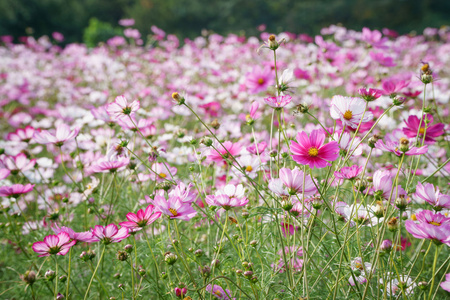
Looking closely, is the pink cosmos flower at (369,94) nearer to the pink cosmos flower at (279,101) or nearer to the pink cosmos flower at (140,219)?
the pink cosmos flower at (279,101)

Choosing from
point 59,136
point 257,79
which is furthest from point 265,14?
point 59,136

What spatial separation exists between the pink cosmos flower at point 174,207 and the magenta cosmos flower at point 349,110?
0.35m

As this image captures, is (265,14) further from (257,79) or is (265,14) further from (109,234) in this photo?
(109,234)

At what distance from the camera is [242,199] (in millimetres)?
671

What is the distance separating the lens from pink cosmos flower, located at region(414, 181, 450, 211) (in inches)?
25.2

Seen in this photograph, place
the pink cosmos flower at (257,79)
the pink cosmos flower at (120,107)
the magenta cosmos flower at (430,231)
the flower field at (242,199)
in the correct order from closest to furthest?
the magenta cosmos flower at (430,231)
the flower field at (242,199)
the pink cosmos flower at (120,107)
the pink cosmos flower at (257,79)

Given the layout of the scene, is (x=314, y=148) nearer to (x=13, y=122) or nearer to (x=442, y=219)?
(x=442, y=219)

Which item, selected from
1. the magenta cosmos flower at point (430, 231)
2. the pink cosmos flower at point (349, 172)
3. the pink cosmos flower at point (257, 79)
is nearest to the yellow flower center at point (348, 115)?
the pink cosmos flower at point (349, 172)

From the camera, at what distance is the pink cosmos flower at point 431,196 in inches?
25.2

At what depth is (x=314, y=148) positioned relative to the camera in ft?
2.10

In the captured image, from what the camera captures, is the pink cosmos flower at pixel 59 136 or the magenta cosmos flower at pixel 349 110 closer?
the magenta cosmos flower at pixel 349 110

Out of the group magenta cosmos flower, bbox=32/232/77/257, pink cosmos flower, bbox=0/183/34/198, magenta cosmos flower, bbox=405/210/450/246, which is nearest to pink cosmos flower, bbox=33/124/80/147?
pink cosmos flower, bbox=0/183/34/198

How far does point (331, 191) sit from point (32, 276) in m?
0.63

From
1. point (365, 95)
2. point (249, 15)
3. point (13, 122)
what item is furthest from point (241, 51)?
point (249, 15)
